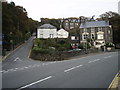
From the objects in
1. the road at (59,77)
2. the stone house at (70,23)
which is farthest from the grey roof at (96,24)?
the road at (59,77)

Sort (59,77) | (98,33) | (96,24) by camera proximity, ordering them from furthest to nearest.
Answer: (96,24) → (98,33) → (59,77)

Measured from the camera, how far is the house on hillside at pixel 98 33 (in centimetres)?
6512

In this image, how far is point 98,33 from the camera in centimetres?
6612

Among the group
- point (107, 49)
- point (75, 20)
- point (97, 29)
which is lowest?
point (107, 49)

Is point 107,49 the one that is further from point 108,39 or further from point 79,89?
point 79,89

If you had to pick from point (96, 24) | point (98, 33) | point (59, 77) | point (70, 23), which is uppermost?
point (70, 23)

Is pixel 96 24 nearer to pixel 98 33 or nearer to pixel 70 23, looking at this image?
pixel 98 33

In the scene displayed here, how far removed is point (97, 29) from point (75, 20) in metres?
47.1

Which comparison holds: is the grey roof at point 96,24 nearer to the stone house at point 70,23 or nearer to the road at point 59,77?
the stone house at point 70,23

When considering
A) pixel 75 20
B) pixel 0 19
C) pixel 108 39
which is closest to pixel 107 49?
pixel 108 39

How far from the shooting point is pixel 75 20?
11200 centimetres

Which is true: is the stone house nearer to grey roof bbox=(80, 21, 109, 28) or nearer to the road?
grey roof bbox=(80, 21, 109, 28)

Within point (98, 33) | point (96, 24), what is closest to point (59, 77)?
point (98, 33)

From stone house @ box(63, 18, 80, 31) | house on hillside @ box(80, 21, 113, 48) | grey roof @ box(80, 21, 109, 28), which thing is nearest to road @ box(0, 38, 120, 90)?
house on hillside @ box(80, 21, 113, 48)
